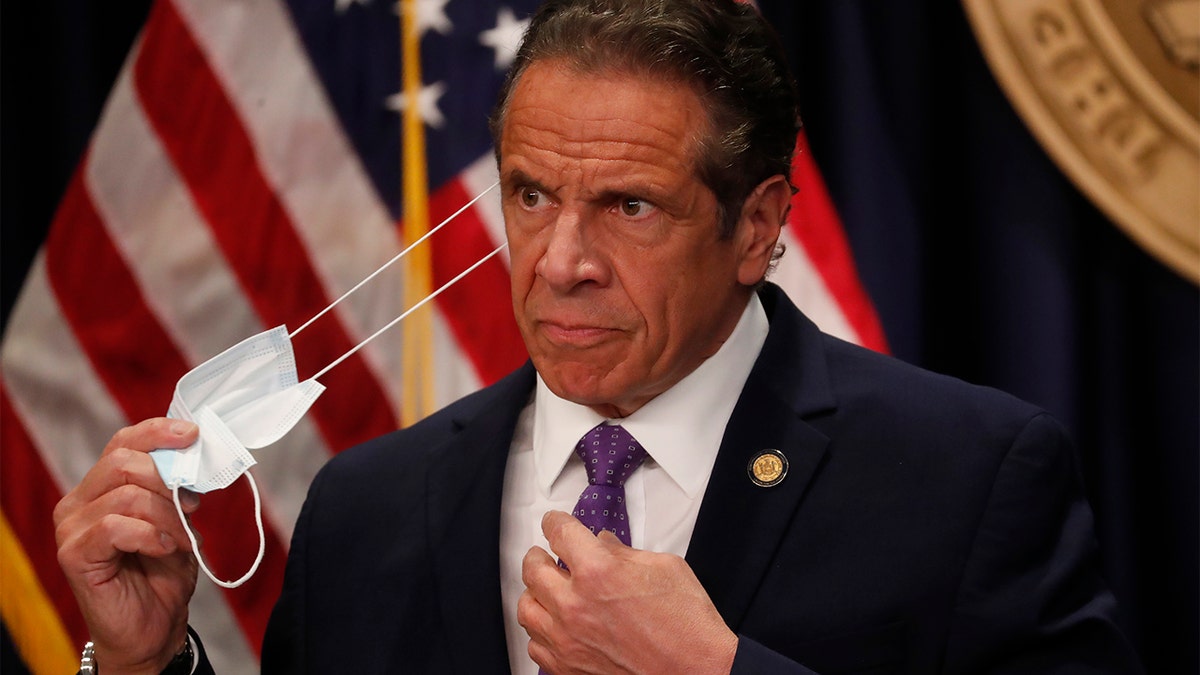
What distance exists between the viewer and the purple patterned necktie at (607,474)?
1776 millimetres

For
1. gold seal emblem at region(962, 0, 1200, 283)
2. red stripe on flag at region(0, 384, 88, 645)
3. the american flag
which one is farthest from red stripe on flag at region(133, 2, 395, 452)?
gold seal emblem at region(962, 0, 1200, 283)

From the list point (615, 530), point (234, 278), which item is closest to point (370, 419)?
point (234, 278)

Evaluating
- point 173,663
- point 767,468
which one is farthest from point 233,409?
point 767,468

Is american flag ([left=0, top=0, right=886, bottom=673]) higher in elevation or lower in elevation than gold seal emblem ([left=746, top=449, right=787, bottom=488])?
higher

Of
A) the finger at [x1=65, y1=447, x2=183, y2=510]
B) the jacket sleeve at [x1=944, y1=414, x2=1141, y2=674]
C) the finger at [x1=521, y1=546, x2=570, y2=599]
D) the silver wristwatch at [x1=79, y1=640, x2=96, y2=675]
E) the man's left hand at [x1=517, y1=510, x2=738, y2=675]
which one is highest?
the finger at [x1=65, y1=447, x2=183, y2=510]

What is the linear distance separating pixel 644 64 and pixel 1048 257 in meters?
1.21

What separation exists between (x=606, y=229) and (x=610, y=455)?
307 millimetres

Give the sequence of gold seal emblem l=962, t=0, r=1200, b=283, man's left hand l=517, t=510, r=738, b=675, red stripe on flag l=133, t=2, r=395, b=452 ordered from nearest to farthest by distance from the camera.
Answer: man's left hand l=517, t=510, r=738, b=675 → gold seal emblem l=962, t=0, r=1200, b=283 → red stripe on flag l=133, t=2, r=395, b=452

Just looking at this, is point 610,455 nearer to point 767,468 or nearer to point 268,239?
point 767,468

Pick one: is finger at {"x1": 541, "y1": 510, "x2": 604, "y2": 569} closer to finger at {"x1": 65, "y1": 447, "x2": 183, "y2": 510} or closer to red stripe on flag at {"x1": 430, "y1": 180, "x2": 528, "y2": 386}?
finger at {"x1": 65, "y1": 447, "x2": 183, "y2": 510}

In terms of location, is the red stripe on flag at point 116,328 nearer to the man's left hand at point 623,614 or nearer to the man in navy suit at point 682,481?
the man in navy suit at point 682,481

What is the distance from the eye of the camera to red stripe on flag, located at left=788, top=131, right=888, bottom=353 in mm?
2697

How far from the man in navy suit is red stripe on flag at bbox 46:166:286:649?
96 cm

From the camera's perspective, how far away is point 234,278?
282cm
